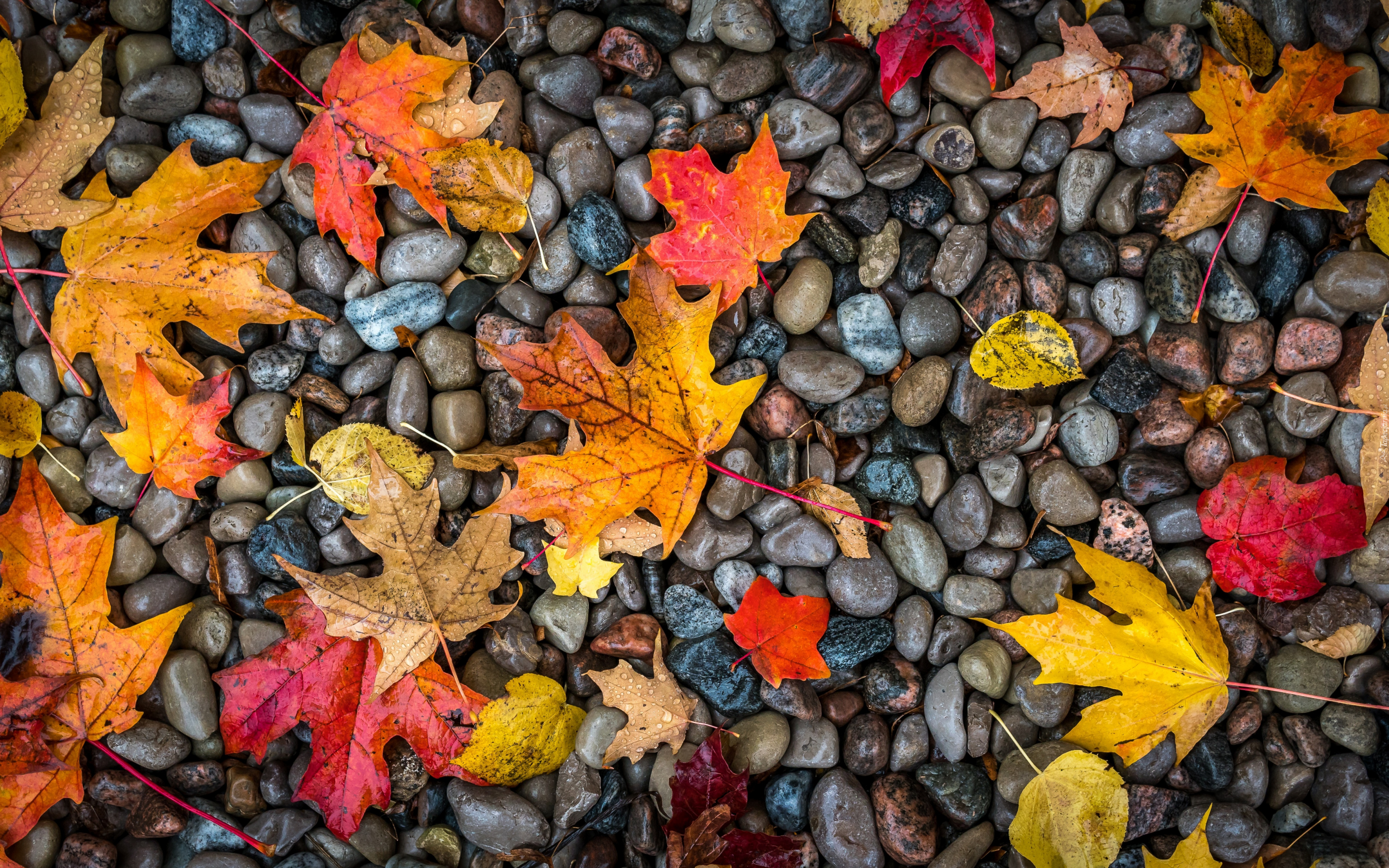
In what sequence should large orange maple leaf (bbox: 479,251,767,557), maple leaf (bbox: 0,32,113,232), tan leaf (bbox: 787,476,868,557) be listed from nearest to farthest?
large orange maple leaf (bbox: 479,251,767,557), maple leaf (bbox: 0,32,113,232), tan leaf (bbox: 787,476,868,557)

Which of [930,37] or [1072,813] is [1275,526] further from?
[930,37]

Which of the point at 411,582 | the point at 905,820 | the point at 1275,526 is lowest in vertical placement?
the point at 905,820

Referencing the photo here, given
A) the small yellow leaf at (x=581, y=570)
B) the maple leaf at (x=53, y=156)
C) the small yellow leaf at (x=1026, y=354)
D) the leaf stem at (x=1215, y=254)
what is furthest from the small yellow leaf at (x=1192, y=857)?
the maple leaf at (x=53, y=156)

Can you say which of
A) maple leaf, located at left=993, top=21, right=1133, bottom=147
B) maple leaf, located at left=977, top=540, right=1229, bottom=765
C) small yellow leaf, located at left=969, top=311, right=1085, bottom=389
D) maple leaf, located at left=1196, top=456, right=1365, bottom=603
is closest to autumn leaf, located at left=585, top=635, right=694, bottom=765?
maple leaf, located at left=977, top=540, right=1229, bottom=765

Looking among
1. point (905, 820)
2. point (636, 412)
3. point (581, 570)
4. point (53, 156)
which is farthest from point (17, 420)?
point (905, 820)

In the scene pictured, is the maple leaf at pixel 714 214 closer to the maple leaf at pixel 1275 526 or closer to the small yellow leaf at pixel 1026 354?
the small yellow leaf at pixel 1026 354

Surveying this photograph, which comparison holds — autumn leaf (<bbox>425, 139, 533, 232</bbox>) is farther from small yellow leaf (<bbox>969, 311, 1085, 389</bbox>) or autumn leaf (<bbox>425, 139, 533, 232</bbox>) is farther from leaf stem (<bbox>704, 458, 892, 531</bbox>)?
small yellow leaf (<bbox>969, 311, 1085, 389</bbox>)

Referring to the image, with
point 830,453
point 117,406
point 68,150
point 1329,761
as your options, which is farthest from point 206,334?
point 1329,761
